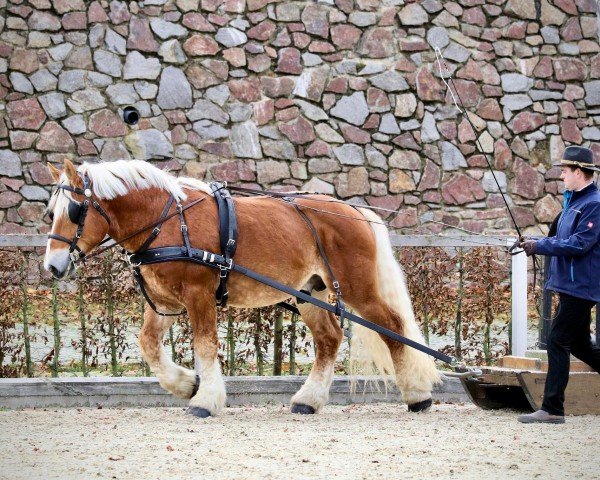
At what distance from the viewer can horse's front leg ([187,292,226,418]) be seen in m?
7.88

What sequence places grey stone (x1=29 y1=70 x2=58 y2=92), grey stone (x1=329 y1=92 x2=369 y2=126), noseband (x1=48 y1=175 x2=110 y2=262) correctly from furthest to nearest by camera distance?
1. grey stone (x1=329 y1=92 x2=369 y2=126)
2. grey stone (x1=29 y1=70 x2=58 y2=92)
3. noseband (x1=48 y1=175 x2=110 y2=262)

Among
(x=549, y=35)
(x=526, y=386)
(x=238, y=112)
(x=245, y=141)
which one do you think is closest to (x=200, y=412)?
(x=526, y=386)

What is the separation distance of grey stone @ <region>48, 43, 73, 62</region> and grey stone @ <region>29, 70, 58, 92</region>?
0.65 ft

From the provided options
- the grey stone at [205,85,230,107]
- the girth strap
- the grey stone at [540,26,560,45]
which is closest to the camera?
the girth strap

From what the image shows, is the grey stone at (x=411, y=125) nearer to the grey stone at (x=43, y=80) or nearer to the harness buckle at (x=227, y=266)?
the grey stone at (x=43, y=80)

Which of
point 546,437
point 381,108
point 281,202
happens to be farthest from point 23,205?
point 546,437

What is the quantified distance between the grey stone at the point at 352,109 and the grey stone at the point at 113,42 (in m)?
2.58

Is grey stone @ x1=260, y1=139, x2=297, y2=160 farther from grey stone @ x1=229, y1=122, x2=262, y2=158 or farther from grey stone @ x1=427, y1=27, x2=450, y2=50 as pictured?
grey stone @ x1=427, y1=27, x2=450, y2=50

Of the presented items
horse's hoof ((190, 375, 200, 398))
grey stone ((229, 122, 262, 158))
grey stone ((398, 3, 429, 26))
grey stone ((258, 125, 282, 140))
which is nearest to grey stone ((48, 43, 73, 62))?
grey stone ((229, 122, 262, 158))

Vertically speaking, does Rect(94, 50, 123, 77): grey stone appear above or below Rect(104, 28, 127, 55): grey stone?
below

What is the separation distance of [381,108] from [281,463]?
28.5ft

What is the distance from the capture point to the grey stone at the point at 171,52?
13711mm

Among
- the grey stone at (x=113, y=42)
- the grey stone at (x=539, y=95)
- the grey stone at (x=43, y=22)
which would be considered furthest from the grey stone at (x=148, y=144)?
the grey stone at (x=539, y=95)

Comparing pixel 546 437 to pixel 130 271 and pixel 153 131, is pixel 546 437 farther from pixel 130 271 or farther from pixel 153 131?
pixel 153 131
